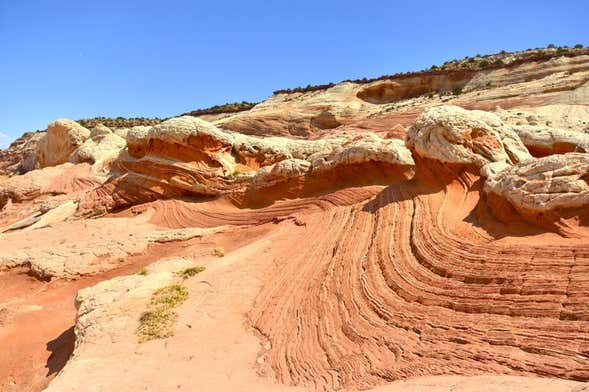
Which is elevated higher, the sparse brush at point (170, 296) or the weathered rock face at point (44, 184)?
the weathered rock face at point (44, 184)

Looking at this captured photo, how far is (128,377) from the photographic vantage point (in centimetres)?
741

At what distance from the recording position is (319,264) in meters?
9.66

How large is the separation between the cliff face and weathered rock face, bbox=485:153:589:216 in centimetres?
3

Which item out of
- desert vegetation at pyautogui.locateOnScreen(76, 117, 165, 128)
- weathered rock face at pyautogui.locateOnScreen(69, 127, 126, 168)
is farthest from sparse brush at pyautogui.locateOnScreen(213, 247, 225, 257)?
desert vegetation at pyautogui.locateOnScreen(76, 117, 165, 128)

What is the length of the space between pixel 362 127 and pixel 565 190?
84.5ft

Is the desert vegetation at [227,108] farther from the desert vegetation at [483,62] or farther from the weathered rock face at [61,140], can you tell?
the weathered rock face at [61,140]

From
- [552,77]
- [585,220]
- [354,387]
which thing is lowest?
[354,387]

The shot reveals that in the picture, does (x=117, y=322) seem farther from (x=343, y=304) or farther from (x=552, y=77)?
(x=552, y=77)

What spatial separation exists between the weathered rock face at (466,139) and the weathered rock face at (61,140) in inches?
1082

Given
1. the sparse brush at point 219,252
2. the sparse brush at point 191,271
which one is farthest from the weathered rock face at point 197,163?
the sparse brush at point 191,271

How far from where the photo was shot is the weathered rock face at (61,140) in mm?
32750

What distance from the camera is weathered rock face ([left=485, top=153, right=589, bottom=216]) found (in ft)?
23.4

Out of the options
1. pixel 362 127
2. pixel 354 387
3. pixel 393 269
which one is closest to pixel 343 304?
pixel 393 269

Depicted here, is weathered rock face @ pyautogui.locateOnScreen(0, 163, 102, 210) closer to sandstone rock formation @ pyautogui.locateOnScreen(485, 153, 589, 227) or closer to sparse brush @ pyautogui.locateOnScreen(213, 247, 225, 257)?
sparse brush @ pyautogui.locateOnScreen(213, 247, 225, 257)
